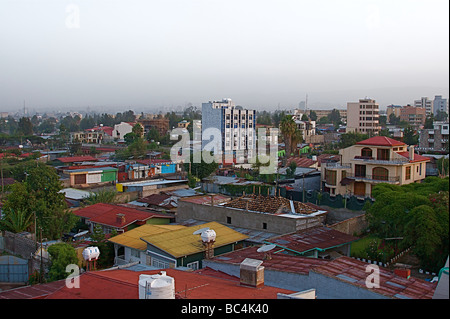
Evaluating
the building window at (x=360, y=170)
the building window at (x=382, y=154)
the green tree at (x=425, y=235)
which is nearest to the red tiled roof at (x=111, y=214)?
the green tree at (x=425, y=235)

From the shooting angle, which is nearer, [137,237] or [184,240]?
[184,240]

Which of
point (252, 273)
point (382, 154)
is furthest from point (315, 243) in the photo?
point (382, 154)

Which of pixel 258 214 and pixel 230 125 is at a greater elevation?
pixel 230 125

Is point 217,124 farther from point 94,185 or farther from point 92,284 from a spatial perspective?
point 92,284

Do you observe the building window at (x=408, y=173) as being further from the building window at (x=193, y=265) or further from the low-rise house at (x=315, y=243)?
the building window at (x=193, y=265)

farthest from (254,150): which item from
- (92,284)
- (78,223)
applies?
(92,284)

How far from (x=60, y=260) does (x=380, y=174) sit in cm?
1076

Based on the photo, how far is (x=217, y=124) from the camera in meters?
31.7

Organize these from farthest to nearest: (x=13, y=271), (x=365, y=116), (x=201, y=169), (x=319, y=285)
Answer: (x=365, y=116)
(x=201, y=169)
(x=13, y=271)
(x=319, y=285)

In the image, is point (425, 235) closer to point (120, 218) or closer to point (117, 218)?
point (120, 218)

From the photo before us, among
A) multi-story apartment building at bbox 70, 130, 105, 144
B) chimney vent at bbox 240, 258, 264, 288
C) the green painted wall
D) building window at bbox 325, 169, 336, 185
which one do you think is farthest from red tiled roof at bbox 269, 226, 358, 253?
multi-story apartment building at bbox 70, 130, 105, 144

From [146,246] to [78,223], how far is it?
14.9 ft

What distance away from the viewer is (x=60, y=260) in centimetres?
780

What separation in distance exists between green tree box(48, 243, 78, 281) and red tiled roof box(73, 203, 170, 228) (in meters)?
2.81
